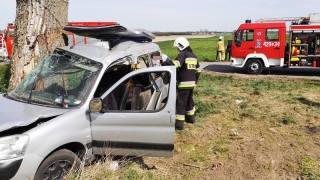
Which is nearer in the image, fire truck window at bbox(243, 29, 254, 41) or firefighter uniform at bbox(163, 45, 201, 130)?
firefighter uniform at bbox(163, 45, 201, 130)

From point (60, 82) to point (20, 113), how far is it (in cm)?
70

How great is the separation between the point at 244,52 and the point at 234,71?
1559 mm

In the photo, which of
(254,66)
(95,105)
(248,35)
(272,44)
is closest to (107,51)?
(95,105)

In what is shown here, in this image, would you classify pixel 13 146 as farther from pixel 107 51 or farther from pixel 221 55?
pixel 221 55

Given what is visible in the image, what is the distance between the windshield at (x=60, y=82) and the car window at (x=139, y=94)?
14.1 inches

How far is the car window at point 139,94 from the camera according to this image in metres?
3.74

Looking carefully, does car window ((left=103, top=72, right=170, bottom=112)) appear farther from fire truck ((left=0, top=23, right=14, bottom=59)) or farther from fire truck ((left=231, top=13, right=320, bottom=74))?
fire truck ((left=0, top=23, right=14, bottom=59))

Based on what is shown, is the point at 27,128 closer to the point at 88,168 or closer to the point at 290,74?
the point at 88,168

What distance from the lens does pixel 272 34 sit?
1269 cm

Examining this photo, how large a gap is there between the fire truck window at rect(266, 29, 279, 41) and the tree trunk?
9740 mm

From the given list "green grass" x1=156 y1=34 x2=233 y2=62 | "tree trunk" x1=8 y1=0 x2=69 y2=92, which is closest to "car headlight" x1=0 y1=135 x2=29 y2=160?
"tree trunk" x1=8 y1=0 x2=69 y2=92

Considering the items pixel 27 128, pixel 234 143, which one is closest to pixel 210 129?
pixel 234 143

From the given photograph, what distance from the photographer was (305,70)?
1495 centimetres

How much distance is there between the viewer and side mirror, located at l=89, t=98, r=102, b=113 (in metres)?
3.29
